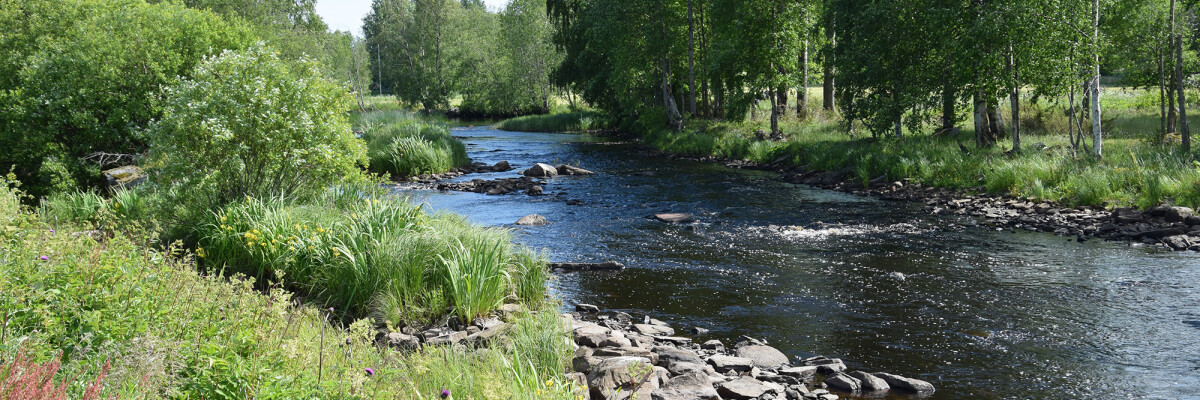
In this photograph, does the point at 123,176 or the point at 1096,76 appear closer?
the point at 123,176

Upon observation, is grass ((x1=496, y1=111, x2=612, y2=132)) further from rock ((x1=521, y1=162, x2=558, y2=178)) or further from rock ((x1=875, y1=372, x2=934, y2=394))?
rock ((x1=875, y1=372, x2=934, y2=394))

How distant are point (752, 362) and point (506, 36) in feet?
198

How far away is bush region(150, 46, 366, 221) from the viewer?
37.8 feet

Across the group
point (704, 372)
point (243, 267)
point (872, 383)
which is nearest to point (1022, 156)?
point (872, 383)

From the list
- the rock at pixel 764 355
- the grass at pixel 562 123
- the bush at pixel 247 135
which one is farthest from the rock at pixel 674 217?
the grass at pixel 562 123

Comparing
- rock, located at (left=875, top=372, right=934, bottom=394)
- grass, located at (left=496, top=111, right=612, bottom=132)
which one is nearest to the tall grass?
rock, located at (left=875, top=372, right=934, bottom=394)

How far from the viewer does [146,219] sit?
1133 centimetres

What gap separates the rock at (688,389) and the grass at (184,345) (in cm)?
83

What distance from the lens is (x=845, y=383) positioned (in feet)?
24.2

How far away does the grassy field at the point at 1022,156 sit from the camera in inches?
653

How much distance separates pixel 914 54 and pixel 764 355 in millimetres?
18560

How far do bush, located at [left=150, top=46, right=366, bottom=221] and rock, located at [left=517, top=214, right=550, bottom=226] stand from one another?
4.74m

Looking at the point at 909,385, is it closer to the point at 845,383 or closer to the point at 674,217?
the point at 845,383

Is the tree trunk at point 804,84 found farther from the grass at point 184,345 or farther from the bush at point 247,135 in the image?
the grass at point 184,345
